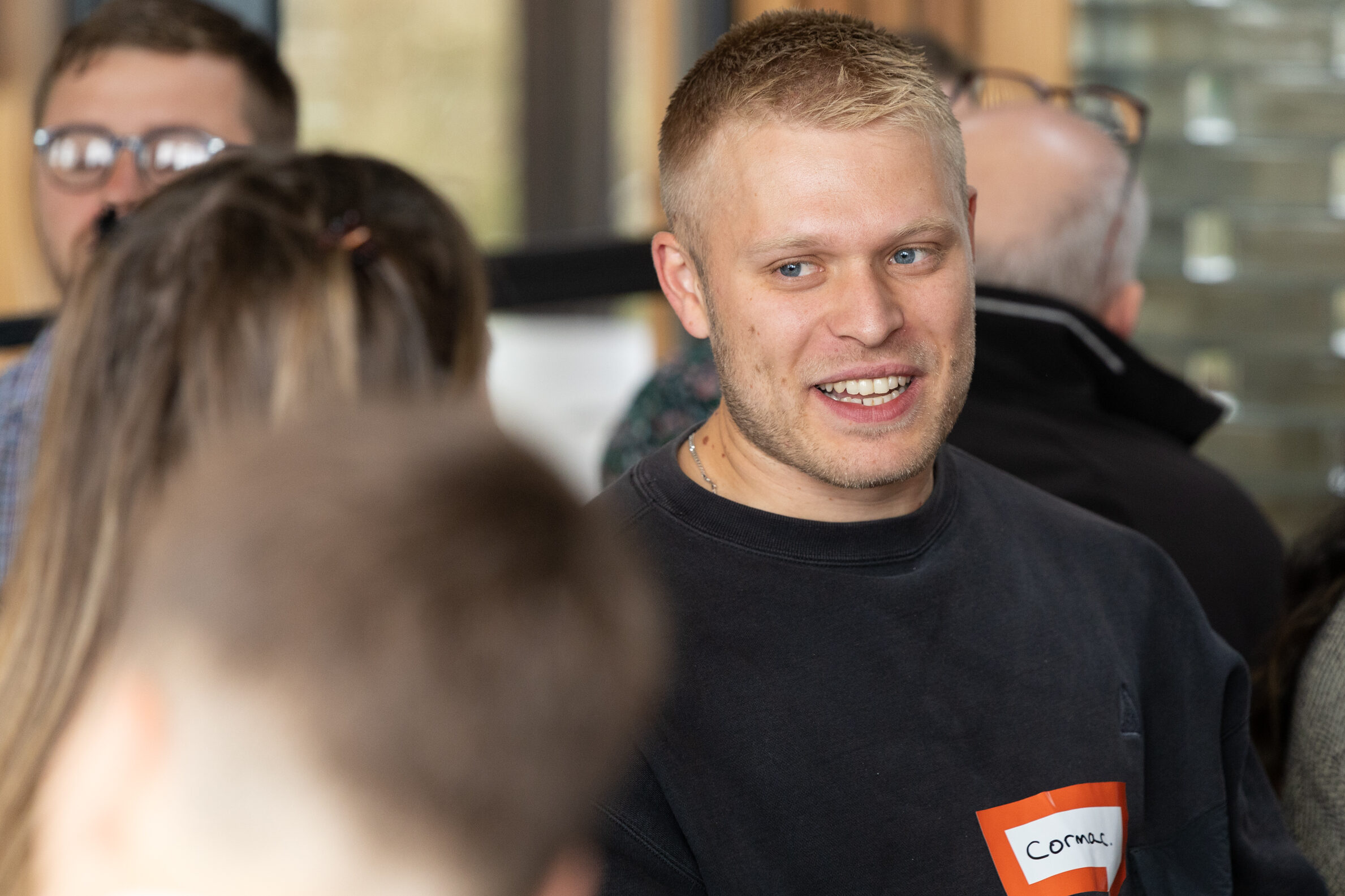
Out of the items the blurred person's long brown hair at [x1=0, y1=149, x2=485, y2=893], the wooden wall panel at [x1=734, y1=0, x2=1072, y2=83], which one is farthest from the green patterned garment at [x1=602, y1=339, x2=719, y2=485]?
the wooden wall panel at [x1=734, y1=0, x2=1072, y2=83]

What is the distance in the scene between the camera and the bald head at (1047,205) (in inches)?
73.0

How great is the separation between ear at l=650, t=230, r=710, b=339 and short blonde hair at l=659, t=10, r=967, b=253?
18 mm

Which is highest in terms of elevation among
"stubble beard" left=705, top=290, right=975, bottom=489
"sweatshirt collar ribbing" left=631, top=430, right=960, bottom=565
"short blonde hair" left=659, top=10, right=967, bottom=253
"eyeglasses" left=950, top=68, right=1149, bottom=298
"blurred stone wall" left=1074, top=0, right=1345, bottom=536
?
"short blonde hair" left=659, top=10, right=967, bottom=253

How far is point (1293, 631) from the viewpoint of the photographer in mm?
1496

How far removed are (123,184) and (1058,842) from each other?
4.30ft

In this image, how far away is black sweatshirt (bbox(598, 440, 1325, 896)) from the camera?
107 cm

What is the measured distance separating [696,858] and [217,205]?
0.58 metres

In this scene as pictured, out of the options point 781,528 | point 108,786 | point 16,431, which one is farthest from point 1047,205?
point 108,786

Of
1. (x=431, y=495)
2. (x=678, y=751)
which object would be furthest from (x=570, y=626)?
(x=678, y=751)

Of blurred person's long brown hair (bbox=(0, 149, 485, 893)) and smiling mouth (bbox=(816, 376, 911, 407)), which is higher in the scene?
blurred person's long brown hair (bbox=(0, 149, 485, 893))

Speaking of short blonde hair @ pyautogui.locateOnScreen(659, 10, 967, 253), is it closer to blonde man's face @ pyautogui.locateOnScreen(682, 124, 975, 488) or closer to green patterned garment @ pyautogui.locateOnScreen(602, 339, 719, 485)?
blonde man's face @ pyautogui.locateOnScreen(682, 124, 975, 488)

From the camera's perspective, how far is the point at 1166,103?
12.6 ft

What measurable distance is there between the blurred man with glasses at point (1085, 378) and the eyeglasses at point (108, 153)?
3.24ft

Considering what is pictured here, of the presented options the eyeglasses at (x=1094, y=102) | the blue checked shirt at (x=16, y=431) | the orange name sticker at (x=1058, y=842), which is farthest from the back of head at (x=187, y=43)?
the orange name sticker at (x=1058, y=842)
